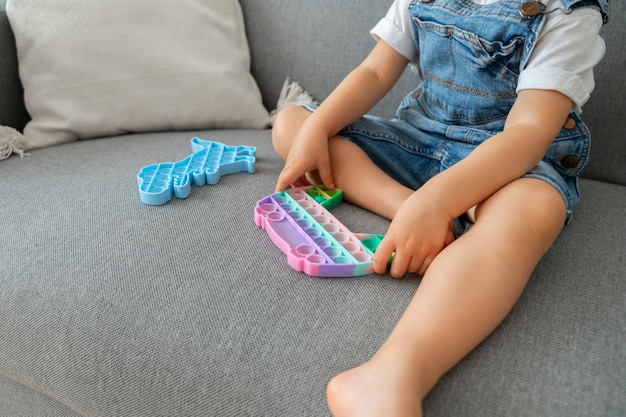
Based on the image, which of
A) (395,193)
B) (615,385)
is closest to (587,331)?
(615,385)

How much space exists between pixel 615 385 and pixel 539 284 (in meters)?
0.15

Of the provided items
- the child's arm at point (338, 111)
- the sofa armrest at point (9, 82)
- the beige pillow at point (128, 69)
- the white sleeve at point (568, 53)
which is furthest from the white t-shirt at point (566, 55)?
the sofa armrest at point (9, 82)

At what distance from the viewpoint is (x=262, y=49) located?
1.18 metres

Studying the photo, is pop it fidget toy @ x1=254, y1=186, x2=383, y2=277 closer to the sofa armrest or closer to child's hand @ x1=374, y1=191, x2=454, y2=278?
child's hand @ x1=374, y1=191, x2=454, y2=278

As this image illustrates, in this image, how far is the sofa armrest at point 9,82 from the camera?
0.98 m

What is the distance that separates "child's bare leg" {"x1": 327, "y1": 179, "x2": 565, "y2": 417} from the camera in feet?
1.48

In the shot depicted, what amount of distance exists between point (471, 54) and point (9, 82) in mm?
848

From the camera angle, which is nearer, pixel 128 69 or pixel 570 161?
pixel 570 161

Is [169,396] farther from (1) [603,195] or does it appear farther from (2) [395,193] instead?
(1) [603,195]

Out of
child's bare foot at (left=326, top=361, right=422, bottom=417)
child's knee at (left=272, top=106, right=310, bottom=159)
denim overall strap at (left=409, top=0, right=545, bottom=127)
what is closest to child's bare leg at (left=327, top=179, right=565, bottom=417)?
child's bare foot at (left=326, top=361, right=422, bottom=417)

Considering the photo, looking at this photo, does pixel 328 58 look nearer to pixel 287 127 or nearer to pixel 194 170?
pixel 287 127

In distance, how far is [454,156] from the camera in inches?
31.9

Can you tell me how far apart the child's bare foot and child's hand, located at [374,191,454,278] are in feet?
0.50

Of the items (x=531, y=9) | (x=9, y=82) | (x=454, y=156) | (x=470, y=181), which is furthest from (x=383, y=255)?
(x=9, y=82)
